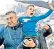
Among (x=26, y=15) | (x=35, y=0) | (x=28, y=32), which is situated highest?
(x=35, y=0)

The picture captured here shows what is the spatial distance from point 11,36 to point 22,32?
9 cm

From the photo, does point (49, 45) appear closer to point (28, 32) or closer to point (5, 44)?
point (28, 32)

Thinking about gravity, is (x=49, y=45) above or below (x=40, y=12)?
below

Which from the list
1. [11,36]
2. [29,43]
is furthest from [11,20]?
[29,43]

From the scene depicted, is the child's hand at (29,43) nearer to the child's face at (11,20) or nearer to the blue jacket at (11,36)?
the blue jacket at (11,36)

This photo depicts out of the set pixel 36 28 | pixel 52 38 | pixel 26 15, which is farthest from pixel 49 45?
pixel 26 15

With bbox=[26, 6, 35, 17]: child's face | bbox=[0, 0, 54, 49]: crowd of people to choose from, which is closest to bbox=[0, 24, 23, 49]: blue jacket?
bbox=[0, 0, 54, 49]: crowd of people

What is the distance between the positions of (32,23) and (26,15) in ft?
0.25

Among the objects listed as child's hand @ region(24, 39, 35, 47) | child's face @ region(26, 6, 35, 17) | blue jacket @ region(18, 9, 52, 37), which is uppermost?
child's face @ region(26, 6, 35, 17)

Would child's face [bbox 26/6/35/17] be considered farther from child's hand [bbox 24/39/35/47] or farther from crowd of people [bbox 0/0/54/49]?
child's hand [bbox 24/39/35/47]

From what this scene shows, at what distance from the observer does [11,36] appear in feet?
3.78

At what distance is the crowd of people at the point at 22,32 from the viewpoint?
3.77 ft

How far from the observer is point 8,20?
3.78ft

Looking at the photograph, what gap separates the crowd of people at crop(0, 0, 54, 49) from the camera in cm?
115
